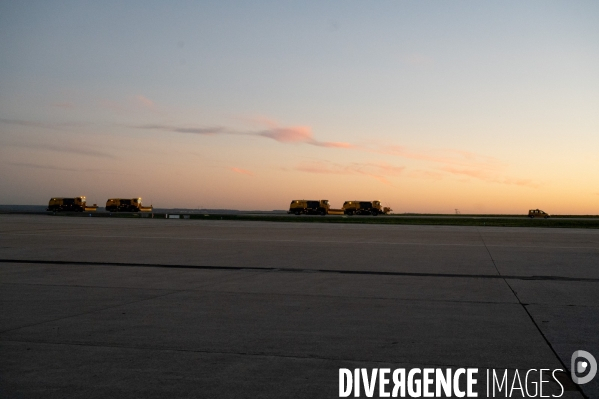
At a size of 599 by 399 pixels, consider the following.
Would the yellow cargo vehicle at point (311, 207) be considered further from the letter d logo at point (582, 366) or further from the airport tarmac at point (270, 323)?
the letter d logo at point (582, 366)

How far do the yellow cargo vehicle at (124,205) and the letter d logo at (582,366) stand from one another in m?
92.9

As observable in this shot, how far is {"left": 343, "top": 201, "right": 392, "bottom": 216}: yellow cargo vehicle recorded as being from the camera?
96000mm

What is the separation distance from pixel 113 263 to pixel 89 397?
39.5 feet

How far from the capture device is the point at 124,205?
96.3 metres

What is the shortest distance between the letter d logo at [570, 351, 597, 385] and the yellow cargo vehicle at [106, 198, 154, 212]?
92949 mm

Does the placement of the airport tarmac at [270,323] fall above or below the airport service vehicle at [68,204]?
below

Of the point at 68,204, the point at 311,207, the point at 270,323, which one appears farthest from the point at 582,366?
the point at 68,204

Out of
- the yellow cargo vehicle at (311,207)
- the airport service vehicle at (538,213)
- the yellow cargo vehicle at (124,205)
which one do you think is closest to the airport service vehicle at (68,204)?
the yellow cargo vehicle at (124,205)

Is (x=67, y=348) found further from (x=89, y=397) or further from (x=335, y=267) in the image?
(x=335, y=267)

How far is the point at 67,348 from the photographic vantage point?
6.92m

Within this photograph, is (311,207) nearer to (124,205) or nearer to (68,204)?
→ (124,205)

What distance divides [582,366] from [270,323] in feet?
13.4

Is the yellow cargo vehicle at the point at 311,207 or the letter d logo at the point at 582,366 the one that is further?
the yellow cargo vehicle at the point at 311,207

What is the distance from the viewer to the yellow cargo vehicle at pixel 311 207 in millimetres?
92438
